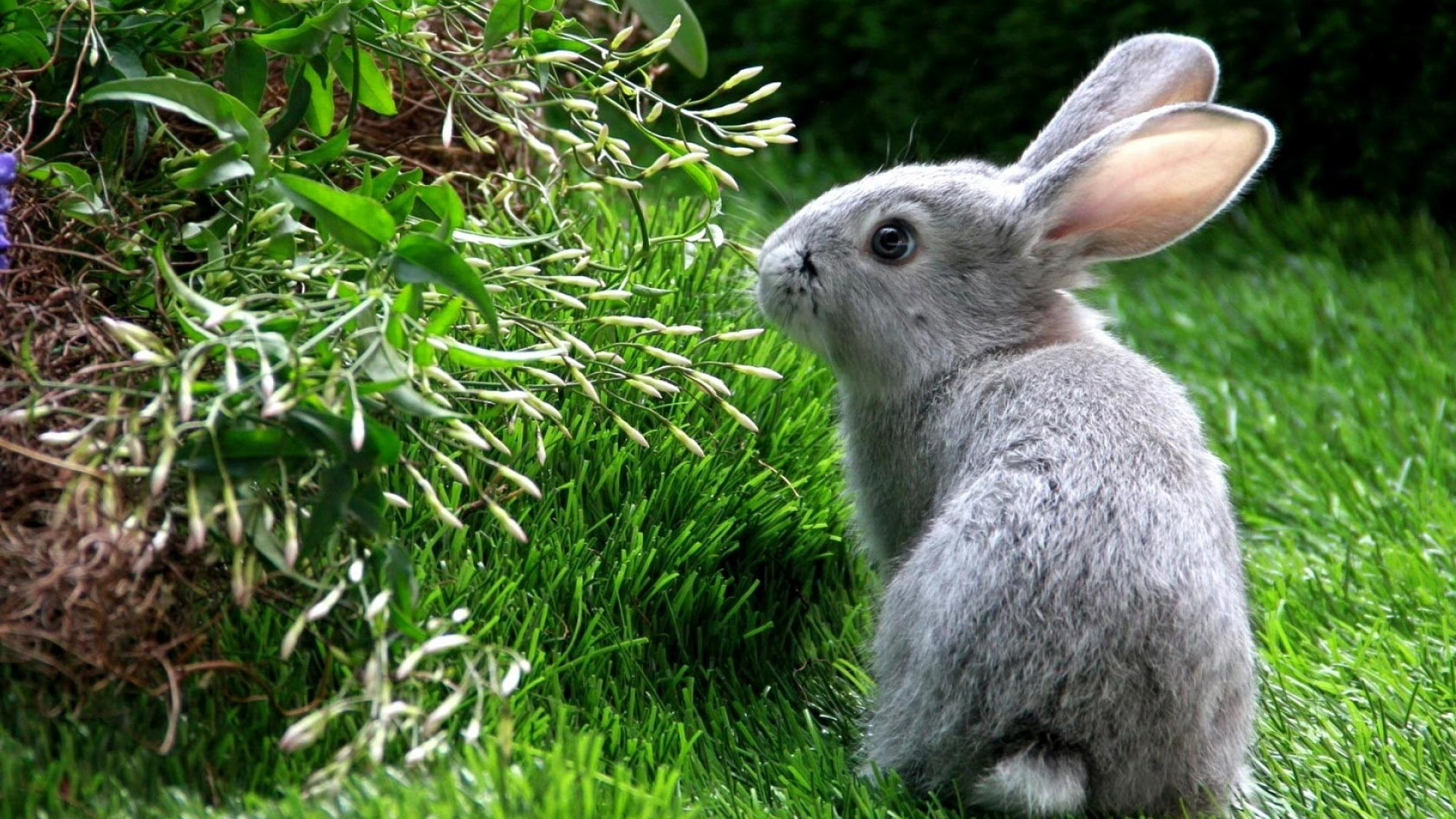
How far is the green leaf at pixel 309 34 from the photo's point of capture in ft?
7.75

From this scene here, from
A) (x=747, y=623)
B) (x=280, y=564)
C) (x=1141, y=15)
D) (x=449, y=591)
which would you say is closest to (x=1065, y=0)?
(x=1141, y=15)

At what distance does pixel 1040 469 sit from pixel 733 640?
0.73 metres

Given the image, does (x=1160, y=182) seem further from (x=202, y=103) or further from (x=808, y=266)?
(x=202, y=103)

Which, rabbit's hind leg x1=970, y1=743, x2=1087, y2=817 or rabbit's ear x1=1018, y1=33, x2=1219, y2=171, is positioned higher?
rabbit's ear x1=1018, y1=33, x2=1219, y2=171

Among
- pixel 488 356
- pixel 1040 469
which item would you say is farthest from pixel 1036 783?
pixel 488 356

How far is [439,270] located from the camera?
2150mm

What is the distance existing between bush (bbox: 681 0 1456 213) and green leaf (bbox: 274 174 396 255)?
128 inches

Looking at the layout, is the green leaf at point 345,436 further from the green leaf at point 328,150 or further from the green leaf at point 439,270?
the green leaf at point 328,150

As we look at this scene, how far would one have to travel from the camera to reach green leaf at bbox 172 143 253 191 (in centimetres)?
225

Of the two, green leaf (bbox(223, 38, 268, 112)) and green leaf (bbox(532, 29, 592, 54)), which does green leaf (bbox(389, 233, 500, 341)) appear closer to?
green leaf (bbox(223, 38, 268, 112))

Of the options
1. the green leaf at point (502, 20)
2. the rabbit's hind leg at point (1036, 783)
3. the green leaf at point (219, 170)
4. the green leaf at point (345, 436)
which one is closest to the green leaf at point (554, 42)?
the green leaf at point (502, 20)

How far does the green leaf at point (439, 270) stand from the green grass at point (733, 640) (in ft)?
1.73

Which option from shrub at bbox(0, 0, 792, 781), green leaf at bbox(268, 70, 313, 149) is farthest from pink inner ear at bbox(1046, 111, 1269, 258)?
green leaf at bbox(268, 70, 313, 149)

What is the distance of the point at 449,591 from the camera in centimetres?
242
